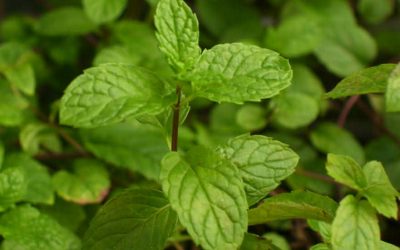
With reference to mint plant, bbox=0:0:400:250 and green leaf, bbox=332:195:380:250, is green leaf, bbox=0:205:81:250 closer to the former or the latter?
mint plant, bbox=0:0:400:250

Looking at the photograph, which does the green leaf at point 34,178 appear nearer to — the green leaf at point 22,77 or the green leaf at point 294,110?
the green leaf at point 22,77

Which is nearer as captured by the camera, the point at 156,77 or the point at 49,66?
the point at 156,77

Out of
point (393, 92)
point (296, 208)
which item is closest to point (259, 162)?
point (296, 208)

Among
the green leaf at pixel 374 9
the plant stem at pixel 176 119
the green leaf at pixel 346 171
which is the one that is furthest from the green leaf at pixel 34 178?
the green leaf at pixel 374 9

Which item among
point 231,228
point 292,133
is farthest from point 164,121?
point 292,133

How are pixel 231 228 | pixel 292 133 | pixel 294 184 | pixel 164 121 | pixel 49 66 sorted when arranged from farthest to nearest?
pixel 49 66 → pixel 292 133 → pixel 294 184 → pixel 164 121 → pixel 231 228

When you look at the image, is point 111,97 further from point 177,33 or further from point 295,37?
point 295,37

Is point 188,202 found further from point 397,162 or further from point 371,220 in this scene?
point 397,162
